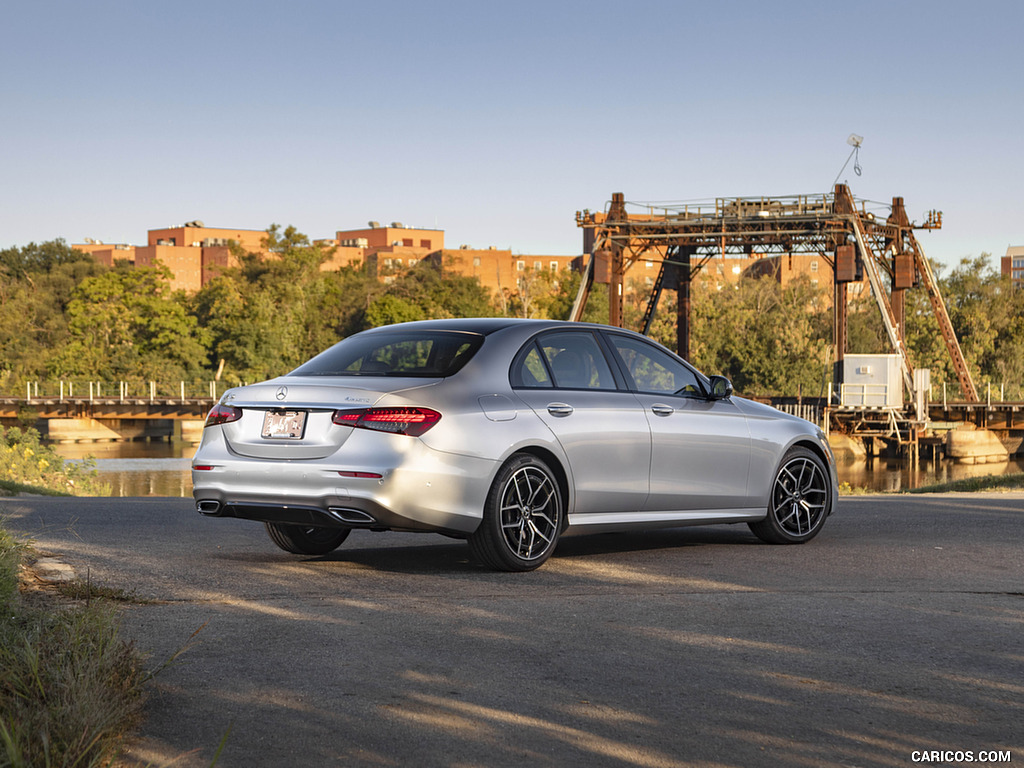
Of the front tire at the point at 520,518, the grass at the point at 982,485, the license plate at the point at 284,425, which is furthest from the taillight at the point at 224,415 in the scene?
the grass at the point at 982,485

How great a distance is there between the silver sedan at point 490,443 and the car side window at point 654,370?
0.05ft

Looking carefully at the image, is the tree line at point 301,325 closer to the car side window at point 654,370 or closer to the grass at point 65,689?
the car side window at point 654,370

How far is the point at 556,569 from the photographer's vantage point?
792cm

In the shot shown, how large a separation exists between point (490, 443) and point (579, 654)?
7.27 feet

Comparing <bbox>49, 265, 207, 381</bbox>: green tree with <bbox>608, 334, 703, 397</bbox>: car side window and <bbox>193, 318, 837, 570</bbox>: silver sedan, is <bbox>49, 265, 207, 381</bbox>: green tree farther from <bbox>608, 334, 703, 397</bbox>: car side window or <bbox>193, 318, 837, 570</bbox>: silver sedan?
<bbox>193, 318, 837, 570</bbox>: silver sedan

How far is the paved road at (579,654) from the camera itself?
13.5 feet

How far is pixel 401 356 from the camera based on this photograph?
7.87 meters

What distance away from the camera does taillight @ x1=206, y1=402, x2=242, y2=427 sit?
7.62 m

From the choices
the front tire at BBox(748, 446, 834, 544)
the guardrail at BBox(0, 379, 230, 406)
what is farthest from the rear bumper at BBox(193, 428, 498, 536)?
the guardrail at BBox(0, 379, 230, 406)

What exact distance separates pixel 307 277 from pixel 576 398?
9963cm

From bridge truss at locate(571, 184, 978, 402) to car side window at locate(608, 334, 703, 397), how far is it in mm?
40949

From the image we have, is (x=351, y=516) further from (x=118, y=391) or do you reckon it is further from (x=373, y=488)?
(x=118, y=391)

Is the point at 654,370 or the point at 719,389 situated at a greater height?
the point at 654,370

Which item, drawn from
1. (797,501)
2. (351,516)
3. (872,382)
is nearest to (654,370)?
(797,501)
